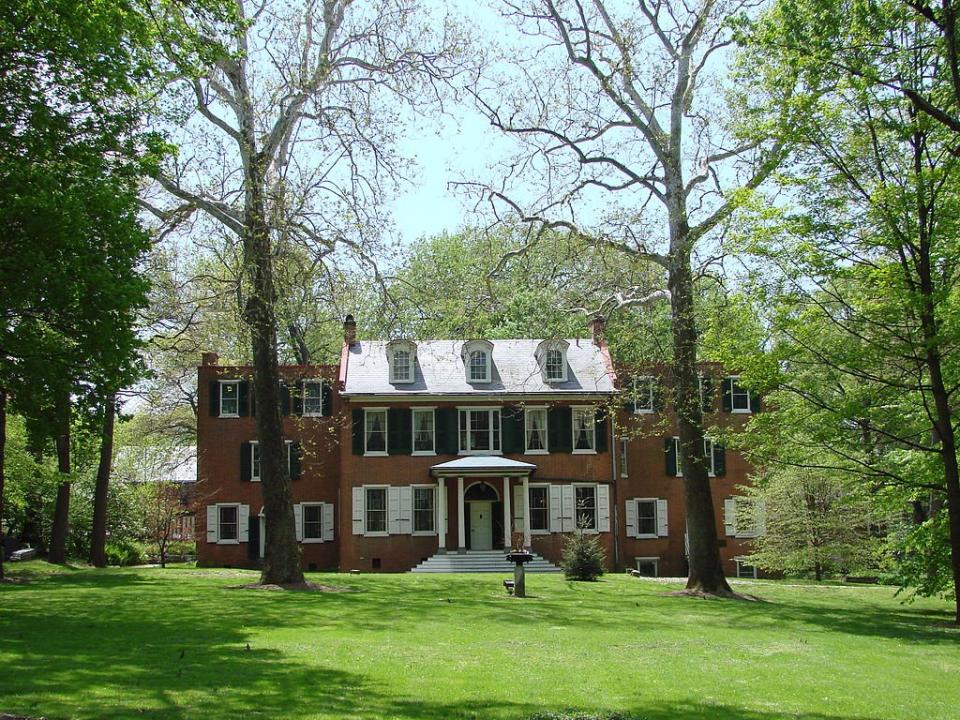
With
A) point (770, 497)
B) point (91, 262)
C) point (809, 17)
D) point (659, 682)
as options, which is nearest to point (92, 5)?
point (91, 262)

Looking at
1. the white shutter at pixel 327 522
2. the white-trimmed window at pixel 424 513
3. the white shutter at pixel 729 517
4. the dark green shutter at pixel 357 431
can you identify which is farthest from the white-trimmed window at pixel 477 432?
the white shutter at pixel 729 517

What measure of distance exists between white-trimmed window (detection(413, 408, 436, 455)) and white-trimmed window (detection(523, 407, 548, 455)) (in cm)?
315

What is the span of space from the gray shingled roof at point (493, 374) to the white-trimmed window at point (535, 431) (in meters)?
0.88

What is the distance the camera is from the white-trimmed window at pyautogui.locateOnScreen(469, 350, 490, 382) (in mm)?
34688

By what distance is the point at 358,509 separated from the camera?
111 feet

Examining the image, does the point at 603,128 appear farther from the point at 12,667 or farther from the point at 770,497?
the point at 12,667

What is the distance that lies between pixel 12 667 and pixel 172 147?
6.97 metres

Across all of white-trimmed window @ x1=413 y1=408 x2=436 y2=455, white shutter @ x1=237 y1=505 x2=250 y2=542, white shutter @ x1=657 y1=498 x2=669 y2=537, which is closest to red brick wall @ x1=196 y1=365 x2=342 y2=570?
white shutter @ x1=237 y1=505 x2=250 y2=542

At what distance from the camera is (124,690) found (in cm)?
912

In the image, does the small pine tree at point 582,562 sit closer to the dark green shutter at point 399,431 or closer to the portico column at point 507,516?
the portico column at point 507,516

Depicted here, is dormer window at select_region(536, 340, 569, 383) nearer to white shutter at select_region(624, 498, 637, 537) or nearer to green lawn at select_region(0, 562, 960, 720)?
white shutter at select_region(624, 498, 637, 537)

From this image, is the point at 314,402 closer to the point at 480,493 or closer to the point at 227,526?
the point at 227,526

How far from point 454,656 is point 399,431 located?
22.0m

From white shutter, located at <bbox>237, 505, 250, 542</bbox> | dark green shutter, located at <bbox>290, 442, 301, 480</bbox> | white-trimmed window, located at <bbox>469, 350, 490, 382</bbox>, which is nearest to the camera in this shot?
white-trimmed window, located at <bbox>469, 350, 490, 382</bbox>
